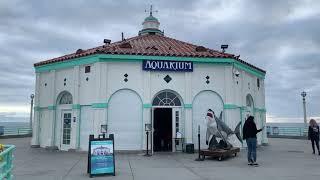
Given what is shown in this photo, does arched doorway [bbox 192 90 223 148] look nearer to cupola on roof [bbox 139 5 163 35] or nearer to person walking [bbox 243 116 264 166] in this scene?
person walking [bbox 243 116 264 166]

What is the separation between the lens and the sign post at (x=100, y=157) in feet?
31.4

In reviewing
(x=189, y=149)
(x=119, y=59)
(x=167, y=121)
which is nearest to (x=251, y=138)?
(x=189, y=149)

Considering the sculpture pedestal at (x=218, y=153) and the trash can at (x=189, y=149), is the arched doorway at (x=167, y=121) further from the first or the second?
the sculpture pedestal at (x=218, y=153)

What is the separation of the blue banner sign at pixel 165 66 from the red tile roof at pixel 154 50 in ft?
1.26

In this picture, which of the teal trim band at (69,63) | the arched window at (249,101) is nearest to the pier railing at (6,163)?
the teal trim band at (69,63)

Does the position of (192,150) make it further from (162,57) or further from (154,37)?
(154,37)

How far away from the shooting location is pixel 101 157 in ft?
31.9

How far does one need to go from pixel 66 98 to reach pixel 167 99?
5.51 m

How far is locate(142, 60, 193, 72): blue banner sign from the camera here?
16.3 meters

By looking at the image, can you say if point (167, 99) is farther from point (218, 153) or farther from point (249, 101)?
point (249, 101)

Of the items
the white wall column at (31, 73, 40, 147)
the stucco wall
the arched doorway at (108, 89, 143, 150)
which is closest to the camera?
the arched doorway at (108, 89, 143, 150)

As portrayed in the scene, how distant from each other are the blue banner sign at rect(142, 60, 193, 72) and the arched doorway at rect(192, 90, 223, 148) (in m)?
1.52

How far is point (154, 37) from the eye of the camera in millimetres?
21281

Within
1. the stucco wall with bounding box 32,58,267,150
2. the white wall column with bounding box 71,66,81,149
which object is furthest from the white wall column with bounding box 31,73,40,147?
the white wall column with bounding box 71,66,81,149
